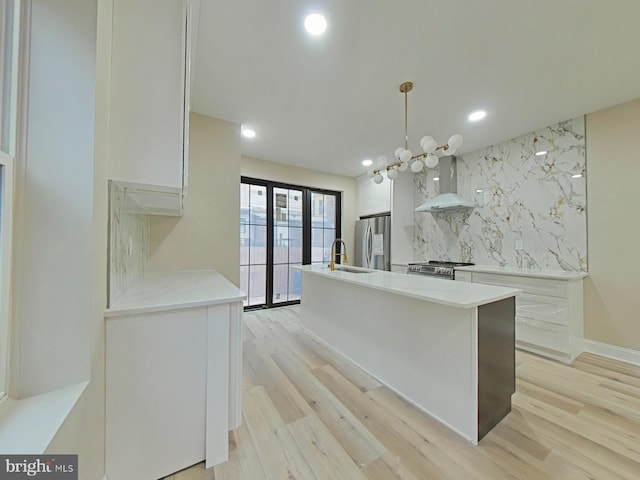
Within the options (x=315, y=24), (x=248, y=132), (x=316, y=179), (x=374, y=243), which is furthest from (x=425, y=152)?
(x=316, y=179)

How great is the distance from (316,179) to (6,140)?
421cm

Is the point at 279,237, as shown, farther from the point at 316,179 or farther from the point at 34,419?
the point at 34,419

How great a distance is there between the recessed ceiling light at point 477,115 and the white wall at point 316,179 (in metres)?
2.60

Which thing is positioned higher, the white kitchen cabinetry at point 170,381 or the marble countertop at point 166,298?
the marble countertop at point 166,298

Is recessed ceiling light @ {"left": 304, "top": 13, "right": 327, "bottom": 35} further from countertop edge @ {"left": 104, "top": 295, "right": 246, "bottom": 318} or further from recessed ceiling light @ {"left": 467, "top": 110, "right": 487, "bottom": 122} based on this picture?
recessed ceiling light @ {"left": 467, "top": 110, "right": 487, "bottom": 122}

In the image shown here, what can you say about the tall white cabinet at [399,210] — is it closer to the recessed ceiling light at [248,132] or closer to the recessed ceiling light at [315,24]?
the recessed ceiling light at [248,132]

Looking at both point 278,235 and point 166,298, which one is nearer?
point 166,298

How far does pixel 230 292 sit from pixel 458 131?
334 centimetres

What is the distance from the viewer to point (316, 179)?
15.6 feet

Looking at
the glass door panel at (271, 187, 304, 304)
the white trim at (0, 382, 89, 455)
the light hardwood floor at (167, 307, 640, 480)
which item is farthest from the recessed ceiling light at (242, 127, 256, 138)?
the white trim at (0, 382, 89, 455)

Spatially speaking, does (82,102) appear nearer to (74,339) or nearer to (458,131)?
(74,339)

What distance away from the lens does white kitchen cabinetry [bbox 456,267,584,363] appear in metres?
2.45

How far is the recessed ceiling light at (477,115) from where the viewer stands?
265cm

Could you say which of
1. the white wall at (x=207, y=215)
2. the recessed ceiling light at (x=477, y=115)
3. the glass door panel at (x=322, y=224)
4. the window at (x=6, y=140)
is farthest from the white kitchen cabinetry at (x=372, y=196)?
the window at (x=6, y=140)
